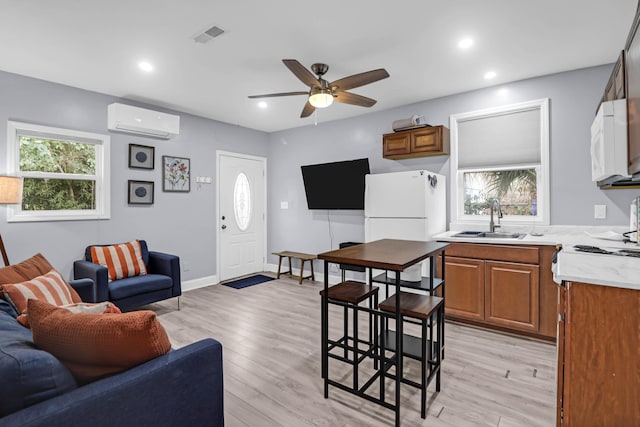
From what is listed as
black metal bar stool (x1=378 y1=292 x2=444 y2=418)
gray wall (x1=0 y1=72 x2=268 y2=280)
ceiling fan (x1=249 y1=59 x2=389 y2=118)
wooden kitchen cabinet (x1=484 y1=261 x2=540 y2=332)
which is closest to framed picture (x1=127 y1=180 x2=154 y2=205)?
gray wall (x1=0 y1=72 x2=268 y2=280)

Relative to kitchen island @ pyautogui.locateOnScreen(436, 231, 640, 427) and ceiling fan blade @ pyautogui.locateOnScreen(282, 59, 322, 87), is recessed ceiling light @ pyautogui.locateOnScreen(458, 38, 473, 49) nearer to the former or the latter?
ceiling fan blade @ pyautogui.locateOnScreen(282, 59, 322, 87)

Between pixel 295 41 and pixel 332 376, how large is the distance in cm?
275

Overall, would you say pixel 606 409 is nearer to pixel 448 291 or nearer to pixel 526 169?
pixel 448 291

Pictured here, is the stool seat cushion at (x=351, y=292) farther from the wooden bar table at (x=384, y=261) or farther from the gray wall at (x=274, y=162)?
the gray wall at (x=274, y=162)

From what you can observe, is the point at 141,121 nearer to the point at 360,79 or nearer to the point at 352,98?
the point at 352,98

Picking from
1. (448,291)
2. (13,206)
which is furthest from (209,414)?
(13,206)

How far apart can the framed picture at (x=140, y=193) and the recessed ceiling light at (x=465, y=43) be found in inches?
159

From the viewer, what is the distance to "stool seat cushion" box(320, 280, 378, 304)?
208cm

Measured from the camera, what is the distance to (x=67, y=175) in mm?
3766

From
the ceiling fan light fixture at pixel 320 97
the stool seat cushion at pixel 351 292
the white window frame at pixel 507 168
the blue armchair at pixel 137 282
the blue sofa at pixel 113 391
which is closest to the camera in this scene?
the blue sofa at pixel 113 391

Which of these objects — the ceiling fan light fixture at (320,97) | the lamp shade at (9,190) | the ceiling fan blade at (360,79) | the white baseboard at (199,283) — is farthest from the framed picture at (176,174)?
the ceiling fan blade at (360,79)

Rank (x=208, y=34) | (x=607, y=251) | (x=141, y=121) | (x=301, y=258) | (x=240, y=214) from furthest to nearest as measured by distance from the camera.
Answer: (x=240, y=214) → (x=301, y=258) → (x=141, y=121) → (x=208, y=34) → (x=607, y=251)

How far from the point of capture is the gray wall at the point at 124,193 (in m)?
3.40

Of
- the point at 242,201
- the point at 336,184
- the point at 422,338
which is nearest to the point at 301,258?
the point at 336,184
